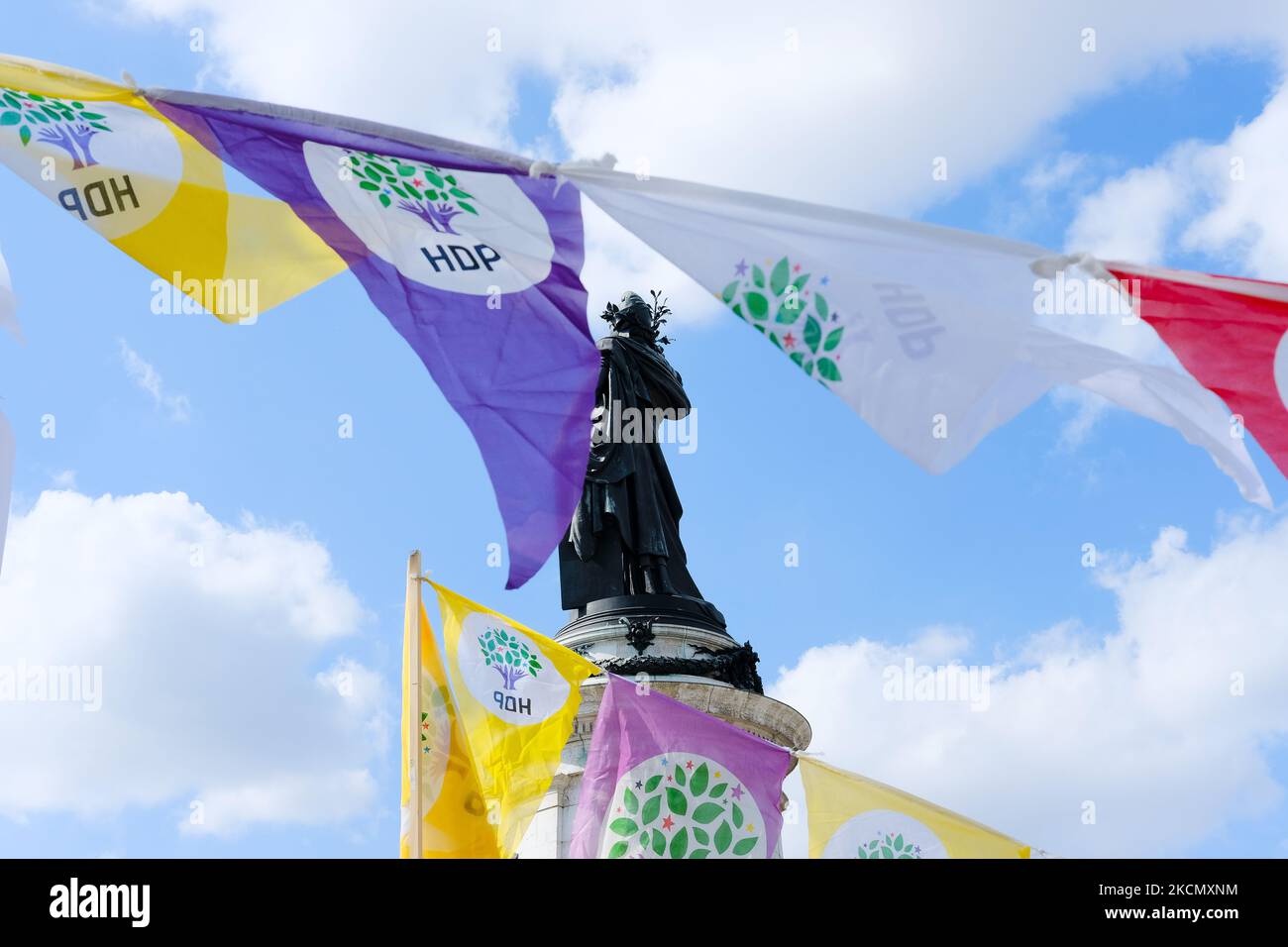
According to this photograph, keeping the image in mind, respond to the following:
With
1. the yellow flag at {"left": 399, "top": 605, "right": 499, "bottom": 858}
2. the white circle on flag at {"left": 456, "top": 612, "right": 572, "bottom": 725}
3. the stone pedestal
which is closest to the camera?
the yellow flag at {"left": 399, "top": 605, "right": 499, "bottom": 858}

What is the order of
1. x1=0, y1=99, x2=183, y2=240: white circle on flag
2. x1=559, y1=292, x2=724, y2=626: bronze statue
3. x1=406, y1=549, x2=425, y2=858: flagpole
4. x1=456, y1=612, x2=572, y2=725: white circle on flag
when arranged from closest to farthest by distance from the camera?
x1=0, y1=99, x2=183, y2=240: white circle on flag < x1=406, y1=549, x2=425, y2=858: flagpole < x1=456, y1=612, x2=572, y2=725: white circle on flag < x1=559, y1=292, x2=724, y2=626: bronze statue

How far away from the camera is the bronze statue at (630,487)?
25.8 meters

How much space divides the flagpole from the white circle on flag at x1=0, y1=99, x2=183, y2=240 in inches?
287

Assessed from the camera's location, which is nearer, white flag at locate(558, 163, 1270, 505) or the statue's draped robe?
white flag at locate(558, 163, 1270, 505)

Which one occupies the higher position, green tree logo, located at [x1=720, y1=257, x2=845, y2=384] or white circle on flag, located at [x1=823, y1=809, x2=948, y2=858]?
green tree logo, located at [x1=720, y1=257, x2=845, y2=384]

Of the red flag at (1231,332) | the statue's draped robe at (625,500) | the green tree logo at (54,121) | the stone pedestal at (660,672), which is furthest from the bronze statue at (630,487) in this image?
the red flag at (1231,332)

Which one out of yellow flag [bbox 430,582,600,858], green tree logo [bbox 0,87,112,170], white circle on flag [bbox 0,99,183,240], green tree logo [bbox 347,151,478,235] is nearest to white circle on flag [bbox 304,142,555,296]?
green tree logo [bbox 347,151,478,235]

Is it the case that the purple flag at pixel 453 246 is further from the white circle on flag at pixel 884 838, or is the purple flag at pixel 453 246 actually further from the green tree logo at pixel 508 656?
the white circle on flag at pixel 884 838

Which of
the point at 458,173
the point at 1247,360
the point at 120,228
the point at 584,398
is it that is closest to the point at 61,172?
the point at 120,228

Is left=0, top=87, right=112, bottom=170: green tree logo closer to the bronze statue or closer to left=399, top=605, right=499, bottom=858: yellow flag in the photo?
left=399, top=605, right=499, bottom=858: yellow flag

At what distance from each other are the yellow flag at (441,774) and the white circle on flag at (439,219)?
7205 mm

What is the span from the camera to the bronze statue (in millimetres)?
25797

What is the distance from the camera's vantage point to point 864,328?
10828mm

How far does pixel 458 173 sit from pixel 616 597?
13798mm
